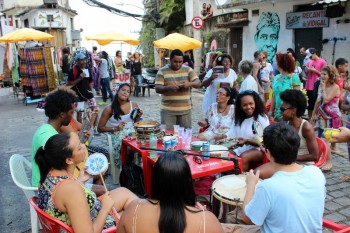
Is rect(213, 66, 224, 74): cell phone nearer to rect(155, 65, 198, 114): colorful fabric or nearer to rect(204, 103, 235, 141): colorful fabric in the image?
rect(155, 65, 198, 114): colorful fabric

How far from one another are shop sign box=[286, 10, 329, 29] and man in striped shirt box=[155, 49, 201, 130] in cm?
694

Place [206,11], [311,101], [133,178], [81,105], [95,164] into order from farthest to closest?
1. [206,11]
2. [311,101]
3. [81,105]
4. [133,178]
5. [95,164]

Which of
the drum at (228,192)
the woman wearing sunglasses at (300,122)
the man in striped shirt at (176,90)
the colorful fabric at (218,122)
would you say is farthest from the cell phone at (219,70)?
the drum at (228,192)

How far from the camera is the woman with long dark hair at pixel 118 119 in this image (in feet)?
15.3

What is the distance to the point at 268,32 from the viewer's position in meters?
12.6

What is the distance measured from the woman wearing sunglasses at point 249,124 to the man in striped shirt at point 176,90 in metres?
1.18

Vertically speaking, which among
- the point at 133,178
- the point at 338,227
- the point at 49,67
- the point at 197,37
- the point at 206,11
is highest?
the point at 206,11

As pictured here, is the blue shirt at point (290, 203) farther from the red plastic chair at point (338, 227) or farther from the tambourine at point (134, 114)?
the tambourine at point (134, 114)

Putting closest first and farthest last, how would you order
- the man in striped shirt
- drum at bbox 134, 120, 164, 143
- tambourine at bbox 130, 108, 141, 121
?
drum at bbox 134, 120, 164, 143 → tambourine at bbox 130, 108, 141, 121 → the man in striped shirt

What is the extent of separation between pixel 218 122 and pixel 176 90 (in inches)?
33.3

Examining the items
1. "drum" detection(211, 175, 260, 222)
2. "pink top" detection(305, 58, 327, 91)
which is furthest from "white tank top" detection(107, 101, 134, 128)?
"pink top" detection(305, 58, 327, 91)

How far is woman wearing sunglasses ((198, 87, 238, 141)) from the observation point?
4445mm

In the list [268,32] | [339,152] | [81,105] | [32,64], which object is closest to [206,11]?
[268,32]

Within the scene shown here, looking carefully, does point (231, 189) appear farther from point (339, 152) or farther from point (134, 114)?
point (339, 152)
